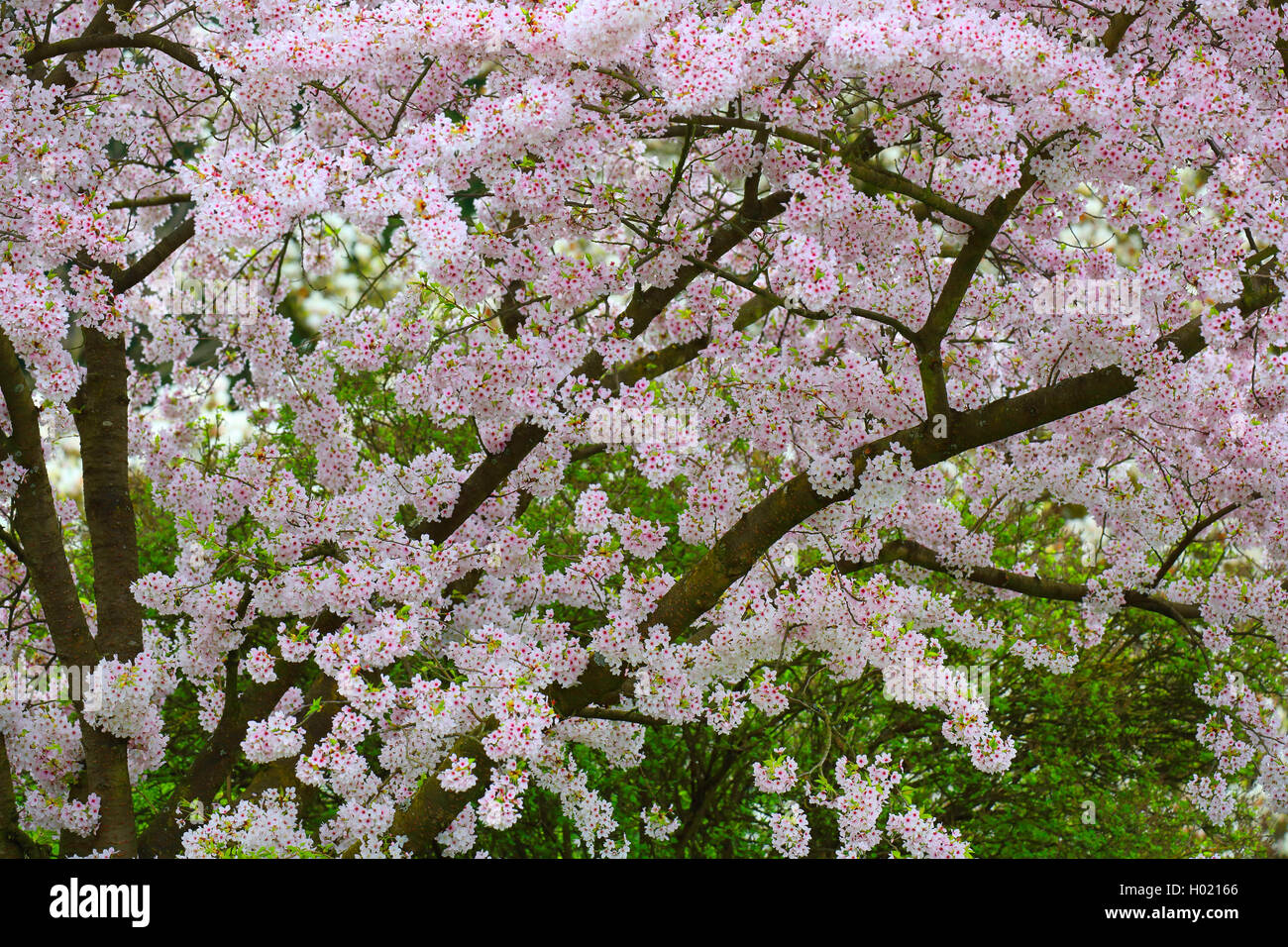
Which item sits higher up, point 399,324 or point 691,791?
point 399,324

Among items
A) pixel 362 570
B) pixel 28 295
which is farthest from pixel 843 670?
pixel 28 295

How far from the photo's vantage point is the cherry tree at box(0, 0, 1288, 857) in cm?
535

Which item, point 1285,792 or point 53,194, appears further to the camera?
point 1285,792

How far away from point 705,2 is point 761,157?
30.3 inches

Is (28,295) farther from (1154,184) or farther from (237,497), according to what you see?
(1154,184)

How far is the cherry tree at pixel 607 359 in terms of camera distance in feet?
17.6

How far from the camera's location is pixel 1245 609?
768 centimetres

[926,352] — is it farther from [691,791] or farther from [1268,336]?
[691,791]

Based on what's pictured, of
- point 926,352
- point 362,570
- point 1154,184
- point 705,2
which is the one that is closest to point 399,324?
point 362,570

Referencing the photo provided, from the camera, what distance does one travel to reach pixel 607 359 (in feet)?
22.5

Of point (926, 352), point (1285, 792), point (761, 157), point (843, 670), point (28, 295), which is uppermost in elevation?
point (761, 157)
